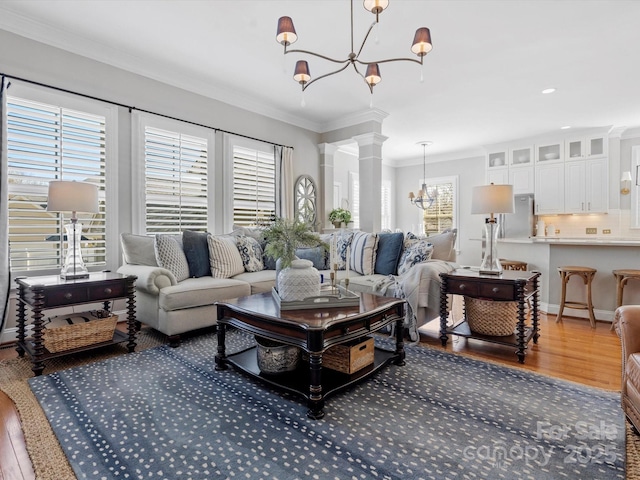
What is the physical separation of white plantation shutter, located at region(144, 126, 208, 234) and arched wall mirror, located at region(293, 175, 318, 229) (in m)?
1.61

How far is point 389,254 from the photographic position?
12.5 ft

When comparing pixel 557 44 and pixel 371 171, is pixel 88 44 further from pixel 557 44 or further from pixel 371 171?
pixel 557 44

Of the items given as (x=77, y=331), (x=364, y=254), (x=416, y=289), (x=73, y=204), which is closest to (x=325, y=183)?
(x=364, y=254)

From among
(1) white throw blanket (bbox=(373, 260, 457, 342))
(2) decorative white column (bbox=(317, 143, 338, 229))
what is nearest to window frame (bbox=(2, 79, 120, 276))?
(1) white throw blanket (bbox=(373, 260, 457, 342))

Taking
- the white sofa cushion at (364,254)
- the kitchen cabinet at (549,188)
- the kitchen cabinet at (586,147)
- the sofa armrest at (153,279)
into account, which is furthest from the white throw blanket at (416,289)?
the kitchen cabinet at (586,147)

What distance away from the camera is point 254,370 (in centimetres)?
220

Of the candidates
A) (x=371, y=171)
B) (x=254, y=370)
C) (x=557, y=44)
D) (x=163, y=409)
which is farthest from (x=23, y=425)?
(x=557, y=44)

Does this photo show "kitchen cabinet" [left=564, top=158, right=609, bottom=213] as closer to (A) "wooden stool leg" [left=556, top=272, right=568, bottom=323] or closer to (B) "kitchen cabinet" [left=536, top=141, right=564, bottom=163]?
(B) "kitchen cabinet" [left=536, top=141, right=564, bottom=163]

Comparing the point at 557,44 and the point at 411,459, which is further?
the point at 557,44

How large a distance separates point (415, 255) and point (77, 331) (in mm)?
3019

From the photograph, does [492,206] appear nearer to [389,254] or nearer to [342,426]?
[389,254]

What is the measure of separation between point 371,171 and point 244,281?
2.90 meters

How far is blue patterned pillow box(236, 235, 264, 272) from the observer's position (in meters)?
3.99

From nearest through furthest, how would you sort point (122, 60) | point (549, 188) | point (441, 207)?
point (122, 60)
point (549, 188)
point (441, 207)
